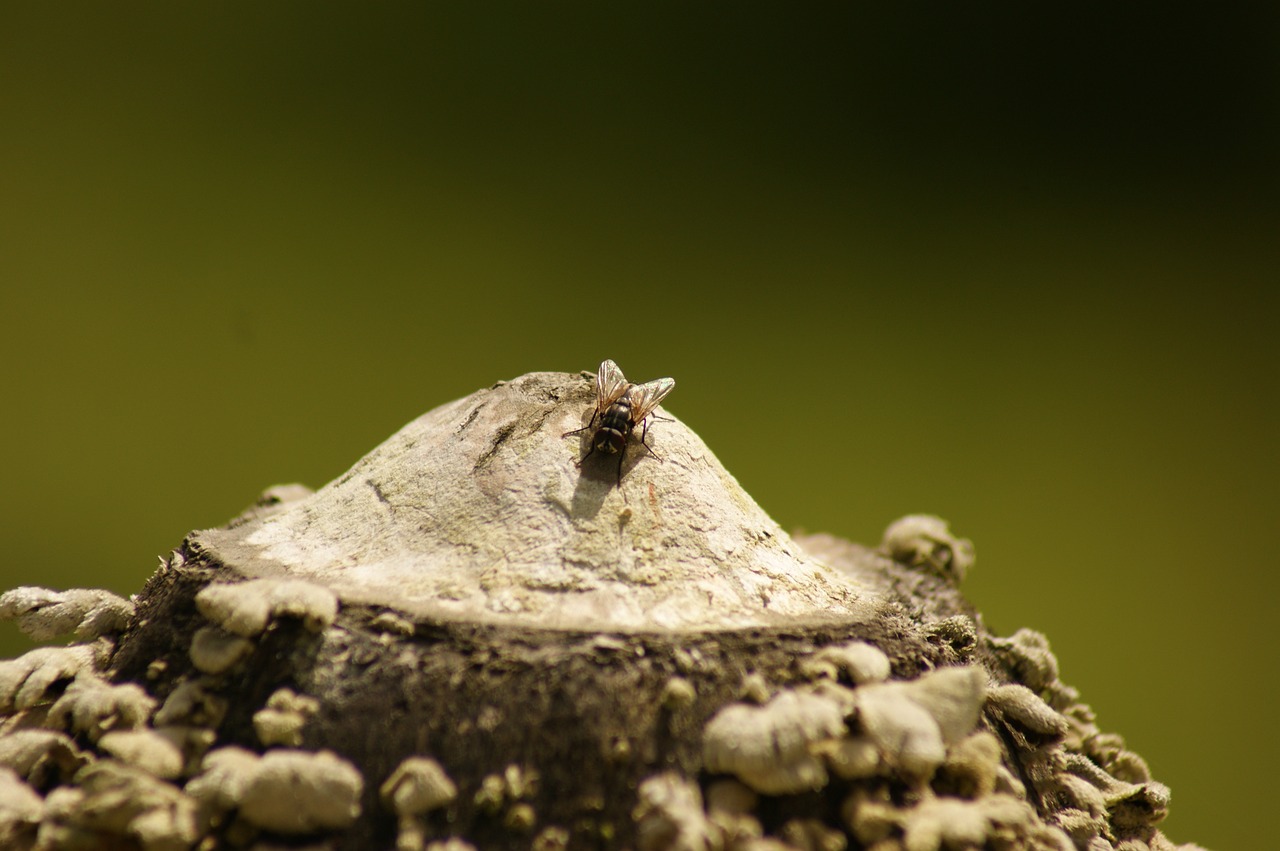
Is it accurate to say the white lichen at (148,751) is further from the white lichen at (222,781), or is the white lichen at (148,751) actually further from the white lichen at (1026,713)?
the white lichen at (1026,713)

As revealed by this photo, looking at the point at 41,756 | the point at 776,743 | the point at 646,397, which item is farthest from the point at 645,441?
the point at 41,756

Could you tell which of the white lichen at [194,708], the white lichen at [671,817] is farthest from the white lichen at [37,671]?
the white lichen at [671,817]

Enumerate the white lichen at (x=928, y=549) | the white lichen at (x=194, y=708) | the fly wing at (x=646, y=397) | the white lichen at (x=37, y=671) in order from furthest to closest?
the white lichen at (x=928, y=549) < the fly wing at (x=646, y=397) < the white lichen at (x=37, y=671) < the white lichen at (x=194, y=708)

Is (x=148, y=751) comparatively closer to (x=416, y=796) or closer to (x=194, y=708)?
(x=194, y=708)

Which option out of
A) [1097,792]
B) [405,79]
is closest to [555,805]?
[1097,792]

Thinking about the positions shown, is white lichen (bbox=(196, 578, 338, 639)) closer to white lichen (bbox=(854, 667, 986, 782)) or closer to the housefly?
the housefly

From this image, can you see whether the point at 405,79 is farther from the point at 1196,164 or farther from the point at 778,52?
the point at 1196,164

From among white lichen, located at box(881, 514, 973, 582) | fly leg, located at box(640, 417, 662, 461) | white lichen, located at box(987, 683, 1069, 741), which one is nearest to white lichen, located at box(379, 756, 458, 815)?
fly leg, located at box(640, 417, 662, 461)
